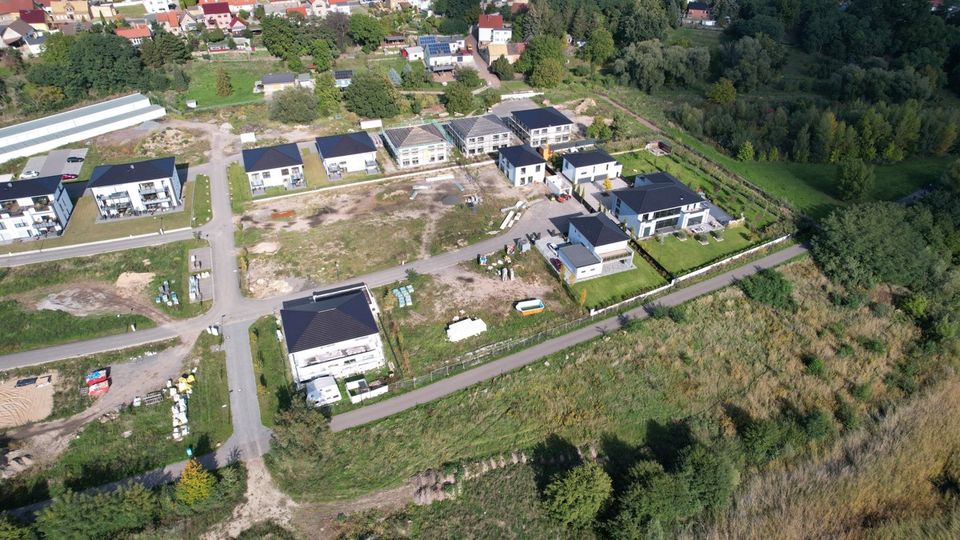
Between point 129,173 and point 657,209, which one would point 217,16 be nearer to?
point 129,173

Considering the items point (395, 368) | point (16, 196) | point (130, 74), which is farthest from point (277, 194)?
point (130, 74)

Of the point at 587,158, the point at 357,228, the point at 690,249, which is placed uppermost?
the point at 587,158

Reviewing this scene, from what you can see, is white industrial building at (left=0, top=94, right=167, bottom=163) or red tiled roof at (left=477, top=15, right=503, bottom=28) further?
red tiled roof at (left=477, top=15, right=503, bottom=28)

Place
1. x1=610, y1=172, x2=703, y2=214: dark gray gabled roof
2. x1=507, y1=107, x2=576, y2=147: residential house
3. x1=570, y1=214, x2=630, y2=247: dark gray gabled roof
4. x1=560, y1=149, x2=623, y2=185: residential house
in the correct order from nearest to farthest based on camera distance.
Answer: x1=570, y1=214, x2=630, y2=247: dark gray gabled roof, x1=610, y1=172, x2=703, y2=214: dark gray gabled roof, x1=560, y1=149, x2=623, y2=185: residential house, x1=507, y1=107, x2=576, y2=147: residential house

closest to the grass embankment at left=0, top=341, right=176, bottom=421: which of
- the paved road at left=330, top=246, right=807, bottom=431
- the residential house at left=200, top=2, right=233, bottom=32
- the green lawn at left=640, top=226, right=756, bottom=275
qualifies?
the paved road at left=330, top=246, right=807, bottom=431

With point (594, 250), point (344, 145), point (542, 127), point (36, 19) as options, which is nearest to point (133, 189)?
point (344, 145)

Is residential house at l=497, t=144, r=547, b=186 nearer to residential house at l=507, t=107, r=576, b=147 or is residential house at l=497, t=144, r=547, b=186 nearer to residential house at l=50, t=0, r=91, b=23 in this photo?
residential house at l=507, t=107, r=576, b=147
